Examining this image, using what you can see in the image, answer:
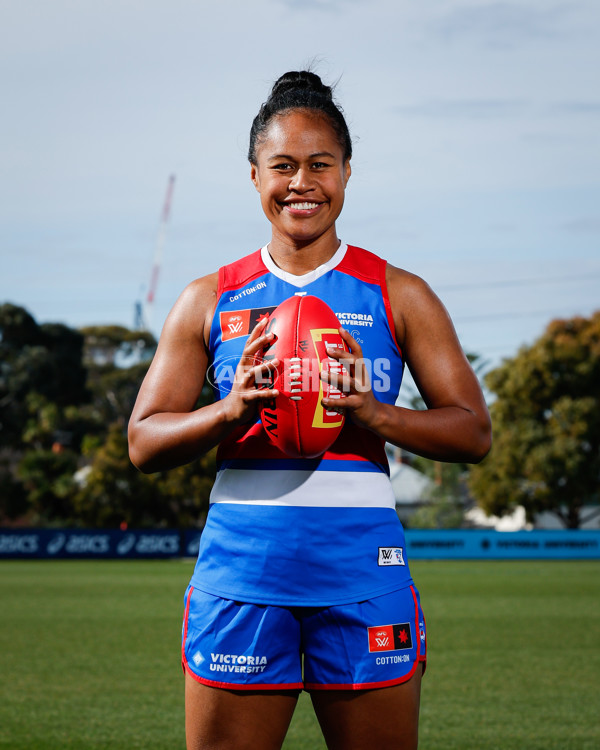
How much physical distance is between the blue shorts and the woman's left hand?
0.47 metres

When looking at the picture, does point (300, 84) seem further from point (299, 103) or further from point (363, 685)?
point (363, 685)

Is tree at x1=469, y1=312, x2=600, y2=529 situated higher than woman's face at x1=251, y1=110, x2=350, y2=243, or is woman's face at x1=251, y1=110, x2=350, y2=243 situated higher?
tree at x1=469, y1=312, x2=600, y2=529

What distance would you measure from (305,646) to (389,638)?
0.21 metres

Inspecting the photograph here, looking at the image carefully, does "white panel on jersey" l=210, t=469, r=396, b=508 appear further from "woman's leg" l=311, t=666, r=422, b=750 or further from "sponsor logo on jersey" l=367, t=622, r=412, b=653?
"woman's leg" l=311, t=666, r=422, b=750

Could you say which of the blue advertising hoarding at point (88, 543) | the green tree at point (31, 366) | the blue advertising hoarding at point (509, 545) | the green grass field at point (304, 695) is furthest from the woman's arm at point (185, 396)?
the green tree at point (31, 366)

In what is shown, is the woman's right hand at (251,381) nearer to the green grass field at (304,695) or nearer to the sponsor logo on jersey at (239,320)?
the sponsor logo on jersey at (239,320)

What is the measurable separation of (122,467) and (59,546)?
4.91 metres

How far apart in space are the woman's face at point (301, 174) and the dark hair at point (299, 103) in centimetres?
3

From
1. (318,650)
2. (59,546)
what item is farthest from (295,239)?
(59,546)

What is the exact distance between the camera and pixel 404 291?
2.67 meters

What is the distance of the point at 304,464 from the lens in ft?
8.39

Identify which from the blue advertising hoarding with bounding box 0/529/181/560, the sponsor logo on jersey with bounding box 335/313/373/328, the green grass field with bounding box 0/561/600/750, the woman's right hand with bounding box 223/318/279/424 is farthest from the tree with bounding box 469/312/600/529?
the woman's right hand with bounding box 223/318/279/424

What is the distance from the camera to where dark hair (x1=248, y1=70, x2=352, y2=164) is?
8.96 feet

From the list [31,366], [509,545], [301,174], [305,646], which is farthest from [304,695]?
[31,366]
